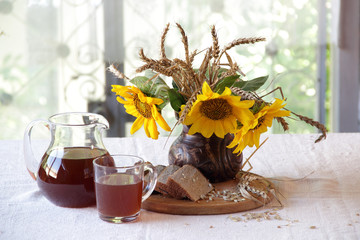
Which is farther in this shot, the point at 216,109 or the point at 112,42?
the point at 112,42

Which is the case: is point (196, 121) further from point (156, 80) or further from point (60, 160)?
point (60, 160)

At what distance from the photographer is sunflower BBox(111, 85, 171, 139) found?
102cm

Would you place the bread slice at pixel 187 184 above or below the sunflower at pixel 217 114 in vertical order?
below

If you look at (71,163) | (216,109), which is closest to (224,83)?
(216,109)

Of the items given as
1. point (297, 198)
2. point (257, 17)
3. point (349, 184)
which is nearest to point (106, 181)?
point (297, 198)

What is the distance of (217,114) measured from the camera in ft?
3.27

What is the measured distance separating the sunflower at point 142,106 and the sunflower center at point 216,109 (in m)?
0.08

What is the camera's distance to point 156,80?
109 centimetres

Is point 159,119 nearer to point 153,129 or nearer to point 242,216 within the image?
point 153,129

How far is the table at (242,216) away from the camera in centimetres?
A: 89

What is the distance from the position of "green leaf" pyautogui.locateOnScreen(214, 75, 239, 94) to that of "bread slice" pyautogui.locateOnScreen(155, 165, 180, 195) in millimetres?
178

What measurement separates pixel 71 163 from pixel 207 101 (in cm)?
27

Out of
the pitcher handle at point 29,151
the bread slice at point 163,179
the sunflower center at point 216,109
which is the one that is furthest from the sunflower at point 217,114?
the pitcher handle at point 29,151

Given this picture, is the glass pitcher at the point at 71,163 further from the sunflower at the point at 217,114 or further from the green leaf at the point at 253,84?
the green leaf at the point at 253,84
